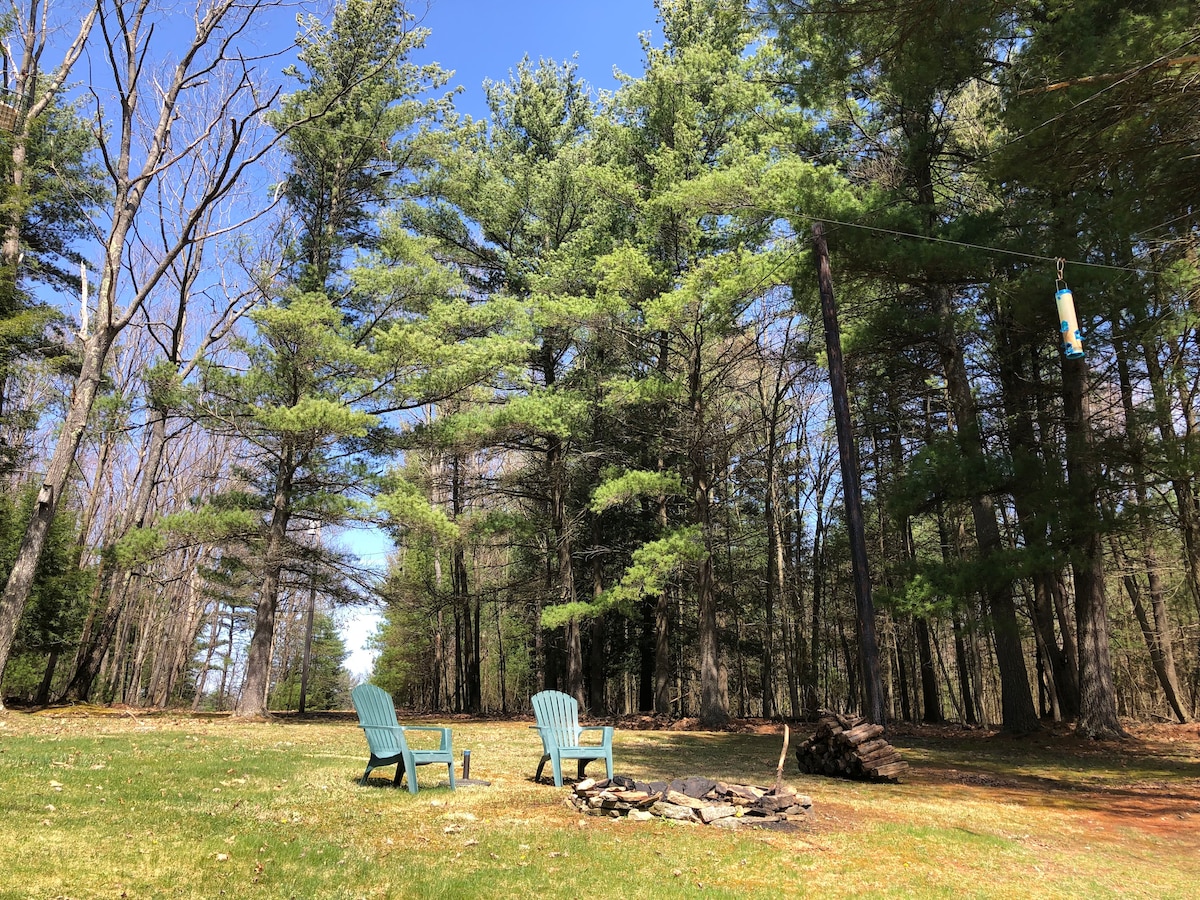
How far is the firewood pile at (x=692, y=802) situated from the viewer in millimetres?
5031

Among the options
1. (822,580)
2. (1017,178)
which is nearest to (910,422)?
(822,580)

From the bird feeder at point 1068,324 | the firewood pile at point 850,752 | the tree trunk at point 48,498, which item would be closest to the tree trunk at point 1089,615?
the firewood pile at point 850,752

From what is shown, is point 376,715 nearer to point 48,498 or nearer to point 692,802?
point 692,802

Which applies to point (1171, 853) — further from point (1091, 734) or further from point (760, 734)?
point (760, 734)

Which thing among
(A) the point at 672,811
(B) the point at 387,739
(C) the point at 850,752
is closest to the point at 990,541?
(C) the point at 850,752

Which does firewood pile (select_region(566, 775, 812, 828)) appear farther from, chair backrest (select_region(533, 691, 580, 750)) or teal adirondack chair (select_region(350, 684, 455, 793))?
teal adirondack chair (select_region(350, 684, 455, 793))

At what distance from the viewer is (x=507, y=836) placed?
4305 mm

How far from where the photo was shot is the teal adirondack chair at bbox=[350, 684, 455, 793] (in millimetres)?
5539

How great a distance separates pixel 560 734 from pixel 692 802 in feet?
5.13

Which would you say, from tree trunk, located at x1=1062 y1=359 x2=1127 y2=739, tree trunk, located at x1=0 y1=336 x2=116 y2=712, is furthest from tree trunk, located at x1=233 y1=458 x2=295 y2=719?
tree trunk, located at x1=1062 y1=359 x2=1127 y2=739

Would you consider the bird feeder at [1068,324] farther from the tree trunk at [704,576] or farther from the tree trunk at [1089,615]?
the tree trunk at [704,576]

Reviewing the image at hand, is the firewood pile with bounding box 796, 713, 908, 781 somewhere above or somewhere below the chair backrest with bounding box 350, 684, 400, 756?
below

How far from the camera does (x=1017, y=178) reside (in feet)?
23.0

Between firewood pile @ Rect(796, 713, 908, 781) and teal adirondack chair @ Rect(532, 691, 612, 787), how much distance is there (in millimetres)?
2885
